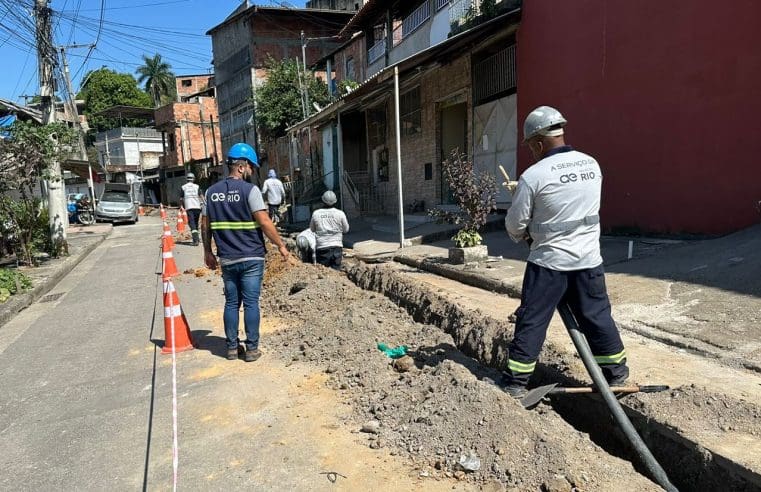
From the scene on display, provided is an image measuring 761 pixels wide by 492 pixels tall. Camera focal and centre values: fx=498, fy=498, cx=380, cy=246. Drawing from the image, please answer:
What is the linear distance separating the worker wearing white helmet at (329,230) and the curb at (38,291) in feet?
14.6

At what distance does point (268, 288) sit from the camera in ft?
24.7

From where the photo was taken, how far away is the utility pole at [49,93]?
41.0 ft

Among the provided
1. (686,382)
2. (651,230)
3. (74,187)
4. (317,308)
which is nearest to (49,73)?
(317,308)

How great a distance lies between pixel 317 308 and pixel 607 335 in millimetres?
3596

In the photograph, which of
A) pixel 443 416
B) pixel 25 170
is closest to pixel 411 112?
pixel 25 170

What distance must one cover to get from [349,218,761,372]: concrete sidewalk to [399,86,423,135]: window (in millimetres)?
8774

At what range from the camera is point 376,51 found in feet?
62.9

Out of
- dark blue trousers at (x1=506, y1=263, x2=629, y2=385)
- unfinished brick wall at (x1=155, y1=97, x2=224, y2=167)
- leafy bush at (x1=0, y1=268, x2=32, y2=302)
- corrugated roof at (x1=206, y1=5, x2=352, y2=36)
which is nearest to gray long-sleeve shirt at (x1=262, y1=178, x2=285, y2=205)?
leafy bush at (x1=0, y1=268, x2=32, y2=302)

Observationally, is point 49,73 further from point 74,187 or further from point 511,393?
point 74,187

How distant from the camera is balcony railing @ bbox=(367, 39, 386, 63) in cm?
1836

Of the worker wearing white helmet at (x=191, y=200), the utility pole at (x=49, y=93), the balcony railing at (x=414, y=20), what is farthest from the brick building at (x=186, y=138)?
the worker wearing white helmet at (x=191, y=200)

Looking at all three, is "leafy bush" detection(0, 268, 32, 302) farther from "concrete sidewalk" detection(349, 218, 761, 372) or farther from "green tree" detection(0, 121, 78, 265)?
"concrete sidewalk" detection(349, 218, 761, 372)

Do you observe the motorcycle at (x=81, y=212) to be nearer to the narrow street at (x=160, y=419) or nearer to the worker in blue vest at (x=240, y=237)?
the narrow street at (x=160, y=419)

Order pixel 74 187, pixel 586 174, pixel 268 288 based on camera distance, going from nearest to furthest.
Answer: pixel 586 174 → pixel 268 288 → pixel 74 187
